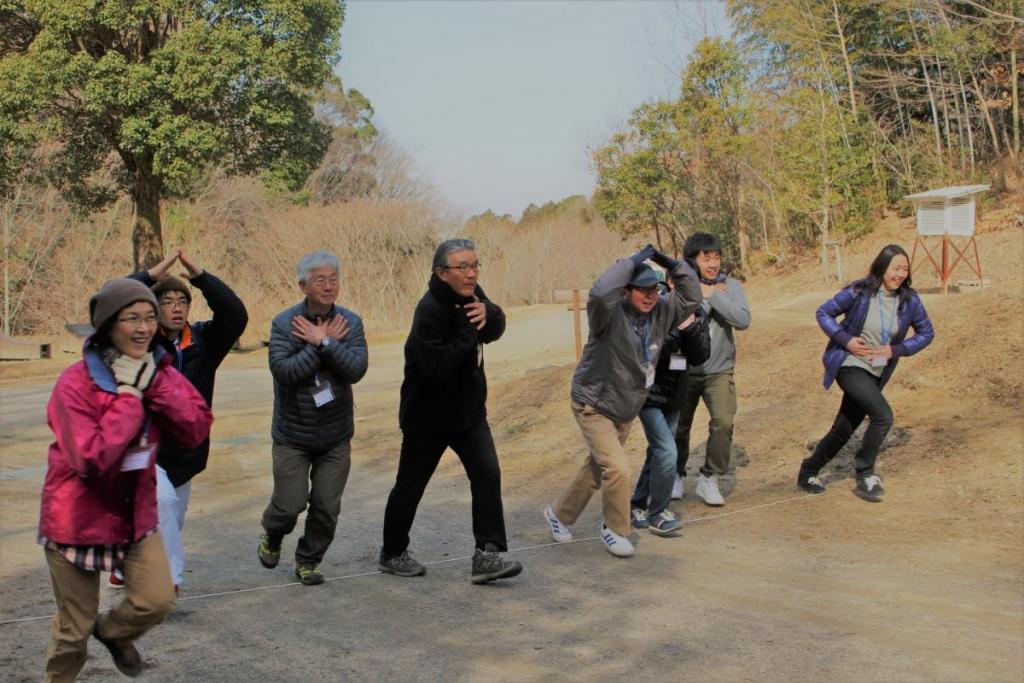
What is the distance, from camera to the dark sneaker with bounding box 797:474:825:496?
816 centimetres

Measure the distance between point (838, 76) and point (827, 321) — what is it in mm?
24911

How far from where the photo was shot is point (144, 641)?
493cm

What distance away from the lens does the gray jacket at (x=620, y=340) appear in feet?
20.4

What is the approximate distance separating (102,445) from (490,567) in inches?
110

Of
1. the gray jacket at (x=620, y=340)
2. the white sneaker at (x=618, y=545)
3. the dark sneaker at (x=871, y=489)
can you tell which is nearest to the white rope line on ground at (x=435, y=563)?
the dark sneaker at (x=871, y=489)

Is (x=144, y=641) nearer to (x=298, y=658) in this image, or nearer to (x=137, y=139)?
(x=298, y=658)

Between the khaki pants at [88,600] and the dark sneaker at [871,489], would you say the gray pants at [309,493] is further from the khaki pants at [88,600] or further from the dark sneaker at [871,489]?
the dark sneaker at [871,489]

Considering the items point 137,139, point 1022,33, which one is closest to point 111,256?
point 137,139

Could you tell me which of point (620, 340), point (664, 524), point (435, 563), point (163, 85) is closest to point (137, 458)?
point (435, 563)

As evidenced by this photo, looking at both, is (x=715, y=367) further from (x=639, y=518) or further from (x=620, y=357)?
(x=620, y=357)

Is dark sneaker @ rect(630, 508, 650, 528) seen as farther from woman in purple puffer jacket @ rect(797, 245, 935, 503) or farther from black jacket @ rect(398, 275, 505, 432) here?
black jacket @ rect(398, 275, 505, 432)

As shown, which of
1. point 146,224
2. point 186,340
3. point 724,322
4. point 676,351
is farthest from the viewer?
point 146,224

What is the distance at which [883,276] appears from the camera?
757cm

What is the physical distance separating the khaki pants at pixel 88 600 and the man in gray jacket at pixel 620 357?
120 inches
